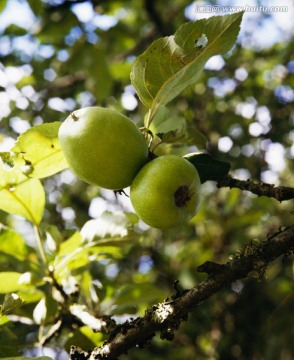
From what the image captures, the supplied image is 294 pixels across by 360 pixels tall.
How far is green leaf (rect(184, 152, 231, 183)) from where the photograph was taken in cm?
113

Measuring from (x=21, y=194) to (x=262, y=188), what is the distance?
73 centimetres

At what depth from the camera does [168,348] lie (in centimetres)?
290

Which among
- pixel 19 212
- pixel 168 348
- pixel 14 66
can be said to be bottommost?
pixel 168 348

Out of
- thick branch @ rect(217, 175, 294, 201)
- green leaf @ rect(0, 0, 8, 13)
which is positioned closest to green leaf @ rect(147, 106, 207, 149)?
thick branch @ rect(217, 175, 294, 201)

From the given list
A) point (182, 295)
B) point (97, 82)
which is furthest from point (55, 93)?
point (182, 295)

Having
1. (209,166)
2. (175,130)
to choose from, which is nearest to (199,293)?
(209,166)

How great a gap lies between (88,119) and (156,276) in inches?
78.1

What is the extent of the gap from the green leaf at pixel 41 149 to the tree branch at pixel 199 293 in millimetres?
485

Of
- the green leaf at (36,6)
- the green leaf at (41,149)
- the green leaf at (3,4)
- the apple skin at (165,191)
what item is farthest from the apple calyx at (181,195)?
the green leaf at (3,4)

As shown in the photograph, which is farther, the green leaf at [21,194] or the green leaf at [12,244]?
the green leaf at [12,244]

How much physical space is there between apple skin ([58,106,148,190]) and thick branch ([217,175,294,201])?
25cm

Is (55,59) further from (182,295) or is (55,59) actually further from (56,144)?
(182,295)

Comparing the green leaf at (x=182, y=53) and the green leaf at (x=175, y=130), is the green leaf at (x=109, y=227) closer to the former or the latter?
the green leaf at (x=175, y=130)

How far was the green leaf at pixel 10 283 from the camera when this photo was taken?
1.30 m
